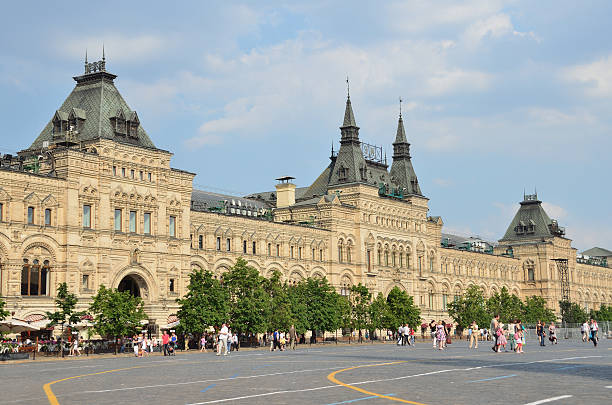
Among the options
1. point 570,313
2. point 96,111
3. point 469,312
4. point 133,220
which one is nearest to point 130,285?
point 133,220

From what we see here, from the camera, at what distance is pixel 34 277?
6775 cm

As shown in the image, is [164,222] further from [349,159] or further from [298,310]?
[349,159]

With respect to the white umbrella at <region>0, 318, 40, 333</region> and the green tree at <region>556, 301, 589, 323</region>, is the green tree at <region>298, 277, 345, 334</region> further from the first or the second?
the green tree at <region>556, 301, 589, 323</region>

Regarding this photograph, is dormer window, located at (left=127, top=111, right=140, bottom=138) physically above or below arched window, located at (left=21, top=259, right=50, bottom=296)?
above

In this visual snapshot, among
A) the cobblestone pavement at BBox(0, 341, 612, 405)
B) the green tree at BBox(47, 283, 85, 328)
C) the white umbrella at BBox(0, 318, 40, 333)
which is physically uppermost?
the green tree at BBox(47, 283, 85, 328)

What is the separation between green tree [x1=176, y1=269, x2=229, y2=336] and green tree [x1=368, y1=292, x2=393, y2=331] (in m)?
26.7

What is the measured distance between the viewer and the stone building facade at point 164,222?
68.6m

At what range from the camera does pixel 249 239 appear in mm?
93312

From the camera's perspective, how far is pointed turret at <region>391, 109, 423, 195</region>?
124500 mm

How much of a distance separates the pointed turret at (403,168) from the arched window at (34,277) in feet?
214

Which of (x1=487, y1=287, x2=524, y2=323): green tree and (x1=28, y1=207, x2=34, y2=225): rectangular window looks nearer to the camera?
(x1=28, y1=207, x2=34, y2=225): rectangular window

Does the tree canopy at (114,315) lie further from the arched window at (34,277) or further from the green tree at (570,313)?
the green tree at (570,313)

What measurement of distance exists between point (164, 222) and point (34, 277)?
14.8 m

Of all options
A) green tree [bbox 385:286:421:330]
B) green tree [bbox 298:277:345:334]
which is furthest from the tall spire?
green tree [bbox 298:277:345:334]
